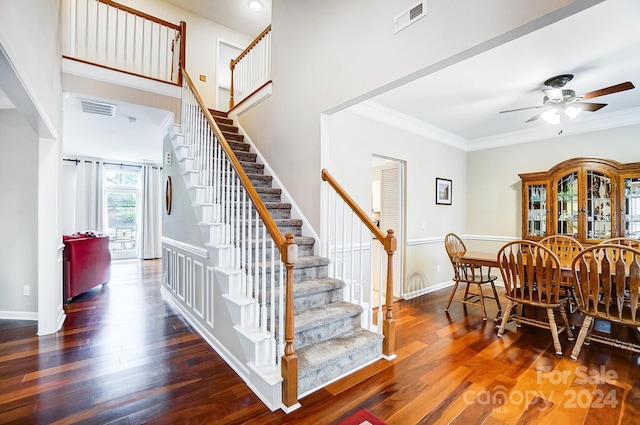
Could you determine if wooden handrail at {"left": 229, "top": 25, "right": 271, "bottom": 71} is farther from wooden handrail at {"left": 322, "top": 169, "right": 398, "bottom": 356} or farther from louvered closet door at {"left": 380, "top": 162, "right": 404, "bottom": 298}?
wooden handrail at {"left": 322, "top": 169, "right": 398, "bottom": 356}

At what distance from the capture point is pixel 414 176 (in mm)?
4559

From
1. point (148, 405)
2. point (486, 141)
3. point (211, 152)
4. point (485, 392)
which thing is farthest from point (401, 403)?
point (486, 141)

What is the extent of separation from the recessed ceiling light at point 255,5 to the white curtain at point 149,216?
5.08 m

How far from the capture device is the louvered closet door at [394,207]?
4465 mm

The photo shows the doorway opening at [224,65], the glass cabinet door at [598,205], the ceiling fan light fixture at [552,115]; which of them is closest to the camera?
the ceiling fan light fixture at [552,115]

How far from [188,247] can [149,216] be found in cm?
577

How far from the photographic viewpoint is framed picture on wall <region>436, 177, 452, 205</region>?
16.5ft

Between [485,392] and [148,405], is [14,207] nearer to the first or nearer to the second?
[148,405]

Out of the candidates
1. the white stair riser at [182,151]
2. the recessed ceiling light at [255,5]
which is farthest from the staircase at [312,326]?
the recessed ceiling light at [255,5]

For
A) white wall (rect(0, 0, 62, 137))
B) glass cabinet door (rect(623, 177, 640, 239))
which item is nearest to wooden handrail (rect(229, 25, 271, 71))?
white wall (rect(0, 0, 62, 137))

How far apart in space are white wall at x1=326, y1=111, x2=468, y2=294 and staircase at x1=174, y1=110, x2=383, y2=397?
3.41 ft

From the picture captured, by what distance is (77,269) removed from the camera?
4.16 meters

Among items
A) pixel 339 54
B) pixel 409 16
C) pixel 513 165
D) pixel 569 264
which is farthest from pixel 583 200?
pixel 339 54

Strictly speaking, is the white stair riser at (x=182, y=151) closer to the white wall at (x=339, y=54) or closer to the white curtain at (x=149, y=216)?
the white wall at (x=339, y=54)
